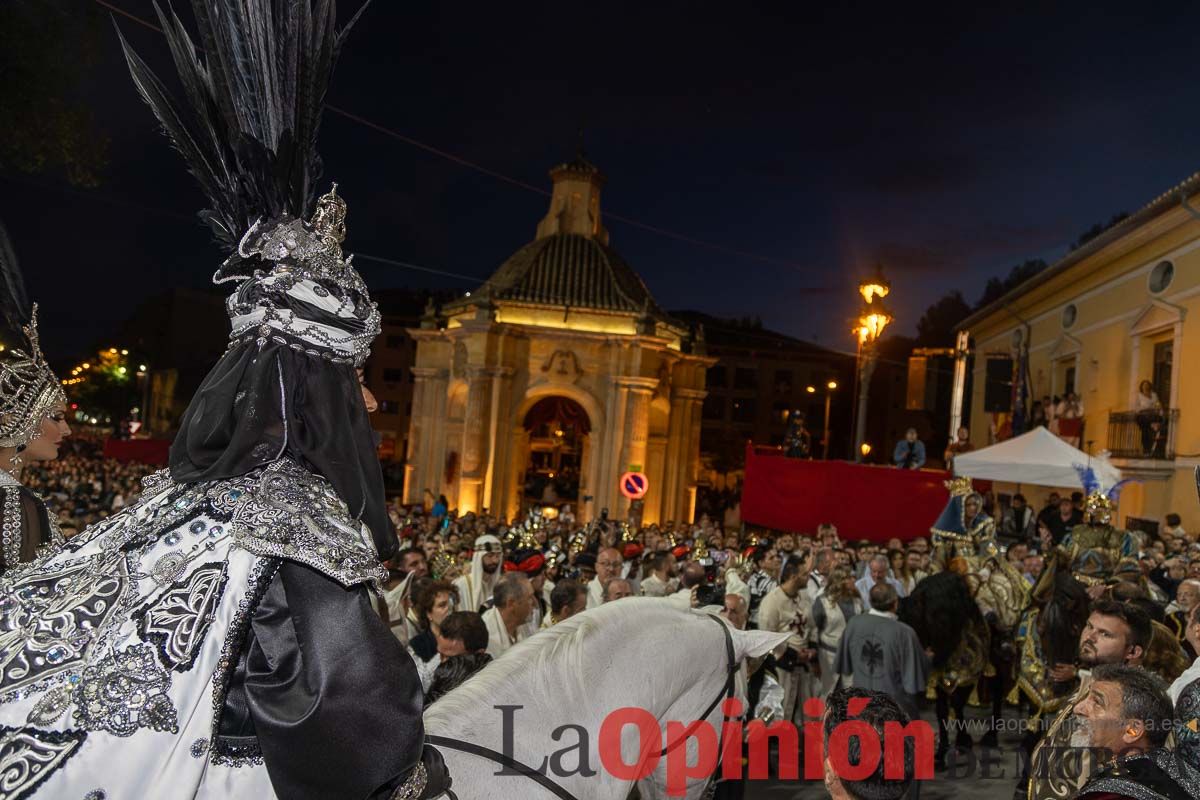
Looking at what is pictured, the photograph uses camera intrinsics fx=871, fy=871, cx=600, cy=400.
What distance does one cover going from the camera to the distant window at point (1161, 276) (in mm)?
19062

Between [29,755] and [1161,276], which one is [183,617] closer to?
[29,755]

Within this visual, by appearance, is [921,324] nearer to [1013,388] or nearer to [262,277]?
[1013,388]

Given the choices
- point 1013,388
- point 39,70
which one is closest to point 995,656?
point 39,70

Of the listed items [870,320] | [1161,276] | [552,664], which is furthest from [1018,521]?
[552,664]

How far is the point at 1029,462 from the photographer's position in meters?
14.1

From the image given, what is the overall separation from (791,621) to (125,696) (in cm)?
734

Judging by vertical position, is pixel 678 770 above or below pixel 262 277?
below

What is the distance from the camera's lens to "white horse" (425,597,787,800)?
283 centimetres

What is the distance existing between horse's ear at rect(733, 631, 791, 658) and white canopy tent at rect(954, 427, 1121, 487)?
10.9 metres

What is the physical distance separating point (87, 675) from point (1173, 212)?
69.2 ft

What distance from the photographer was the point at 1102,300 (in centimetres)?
2305

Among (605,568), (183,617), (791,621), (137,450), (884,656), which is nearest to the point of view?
(183,617)

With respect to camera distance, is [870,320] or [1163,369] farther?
[1163,369]

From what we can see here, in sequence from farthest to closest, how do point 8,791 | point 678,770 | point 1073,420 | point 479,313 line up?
point 479,313, point 1073,420, point 678,770, point 8,791
